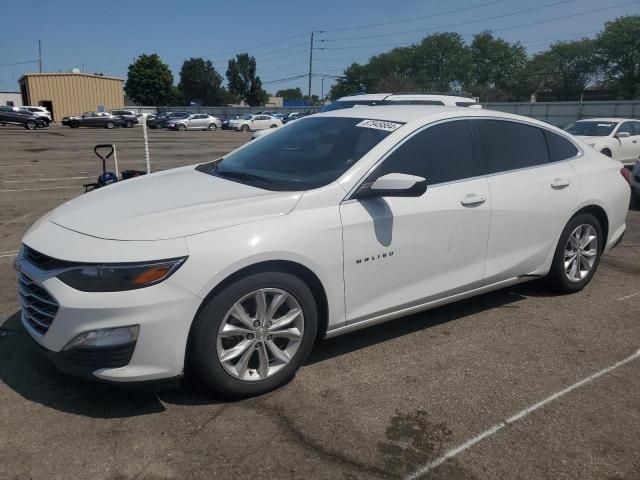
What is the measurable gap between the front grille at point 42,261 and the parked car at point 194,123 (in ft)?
142

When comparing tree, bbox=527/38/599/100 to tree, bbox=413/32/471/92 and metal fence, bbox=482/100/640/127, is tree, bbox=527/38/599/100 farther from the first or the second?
metal fence, bbox=482/100/640/127

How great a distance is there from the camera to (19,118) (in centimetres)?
3744

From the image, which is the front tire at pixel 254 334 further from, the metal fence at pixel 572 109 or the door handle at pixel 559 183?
the metal fence at pixel 572 109

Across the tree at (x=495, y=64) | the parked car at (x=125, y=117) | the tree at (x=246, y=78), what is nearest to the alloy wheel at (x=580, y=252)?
the parked car at (x=125, y=117)

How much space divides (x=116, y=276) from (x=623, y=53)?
306 feet

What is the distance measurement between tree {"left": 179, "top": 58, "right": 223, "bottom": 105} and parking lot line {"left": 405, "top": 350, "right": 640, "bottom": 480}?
10494 centimetres

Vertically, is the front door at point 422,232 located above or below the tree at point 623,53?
below

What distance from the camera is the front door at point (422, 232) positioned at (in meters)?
3.40

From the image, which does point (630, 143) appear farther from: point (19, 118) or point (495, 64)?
point (495, 64)

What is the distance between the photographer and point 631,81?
7950cm

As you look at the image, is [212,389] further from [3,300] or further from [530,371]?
[3,300]

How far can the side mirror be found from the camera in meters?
3.29

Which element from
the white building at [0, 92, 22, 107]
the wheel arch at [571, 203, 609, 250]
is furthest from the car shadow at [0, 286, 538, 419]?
the white building at [0, 92, 22, 107]

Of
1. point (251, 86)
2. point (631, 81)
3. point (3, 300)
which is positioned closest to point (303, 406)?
point (3, 300)
